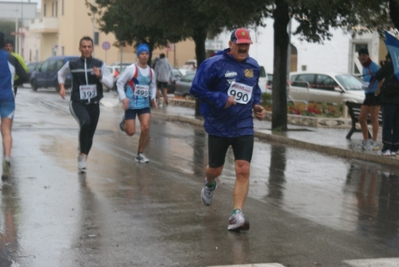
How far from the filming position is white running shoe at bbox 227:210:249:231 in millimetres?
7859

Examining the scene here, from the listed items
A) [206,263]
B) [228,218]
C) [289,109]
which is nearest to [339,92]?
[289,109]

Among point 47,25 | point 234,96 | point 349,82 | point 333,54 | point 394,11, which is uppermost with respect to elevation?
point 47,25

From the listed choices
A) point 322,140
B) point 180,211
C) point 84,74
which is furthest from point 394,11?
point 180,211

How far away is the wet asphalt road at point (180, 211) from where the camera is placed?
7023mm

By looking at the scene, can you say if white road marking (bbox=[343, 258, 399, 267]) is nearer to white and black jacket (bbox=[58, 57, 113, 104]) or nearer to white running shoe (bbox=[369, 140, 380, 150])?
white and black jacket (bbox=[58, 57, 113, 104])

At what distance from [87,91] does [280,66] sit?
27.7ft

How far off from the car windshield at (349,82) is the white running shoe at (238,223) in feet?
68.8

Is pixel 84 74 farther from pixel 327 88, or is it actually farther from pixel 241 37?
pixel 327 88

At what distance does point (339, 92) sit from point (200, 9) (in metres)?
10.6

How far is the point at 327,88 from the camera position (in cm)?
2864

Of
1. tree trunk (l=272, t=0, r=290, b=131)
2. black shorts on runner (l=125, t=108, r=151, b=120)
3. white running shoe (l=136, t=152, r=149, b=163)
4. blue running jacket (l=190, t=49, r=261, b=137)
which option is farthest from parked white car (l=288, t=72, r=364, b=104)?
blue running jacket (l=190, t=49, r=261, b=137)

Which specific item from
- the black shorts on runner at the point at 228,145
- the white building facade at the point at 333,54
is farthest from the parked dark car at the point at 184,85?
the black shorts on runner at the point at 228,145

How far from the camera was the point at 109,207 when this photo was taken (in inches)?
358

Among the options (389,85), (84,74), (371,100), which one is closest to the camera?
(84,74)
